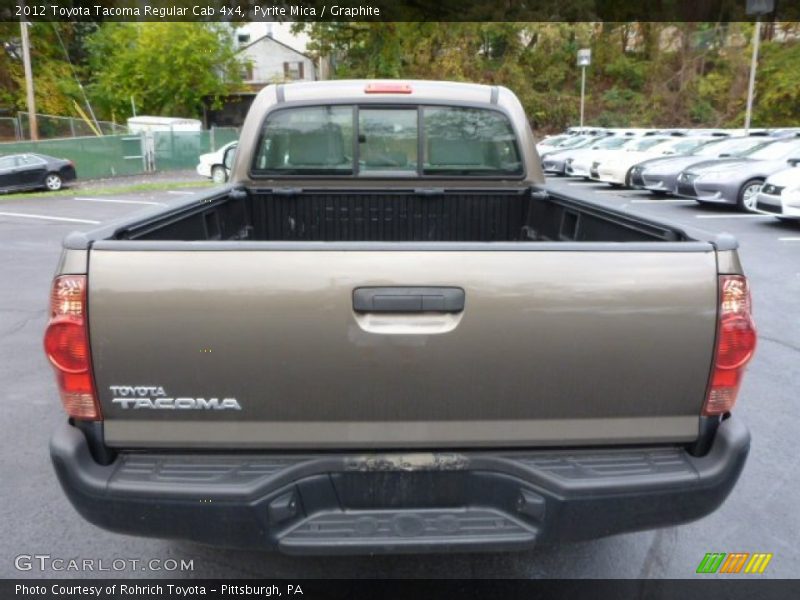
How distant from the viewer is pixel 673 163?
659 inches

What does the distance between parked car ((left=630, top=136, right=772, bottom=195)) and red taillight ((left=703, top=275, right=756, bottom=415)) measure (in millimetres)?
14353

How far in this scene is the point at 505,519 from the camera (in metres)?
2.23

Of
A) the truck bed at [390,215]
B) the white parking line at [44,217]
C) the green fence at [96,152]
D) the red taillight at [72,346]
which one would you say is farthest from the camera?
the green fence at [96,152]

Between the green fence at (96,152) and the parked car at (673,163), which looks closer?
the parked car at (673,163)

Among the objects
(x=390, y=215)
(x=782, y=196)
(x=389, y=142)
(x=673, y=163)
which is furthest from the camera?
(x=673, y=163)

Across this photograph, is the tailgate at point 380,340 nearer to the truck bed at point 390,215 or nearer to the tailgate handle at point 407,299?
the tailgate handle at point 407,299

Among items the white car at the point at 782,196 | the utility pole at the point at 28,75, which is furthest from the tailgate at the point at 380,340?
the utility pole at the point at 28,75

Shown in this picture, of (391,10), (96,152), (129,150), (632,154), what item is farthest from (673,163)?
(391,10)

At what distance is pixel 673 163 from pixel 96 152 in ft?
69.2

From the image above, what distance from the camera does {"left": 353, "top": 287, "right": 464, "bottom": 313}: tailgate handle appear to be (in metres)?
2.10

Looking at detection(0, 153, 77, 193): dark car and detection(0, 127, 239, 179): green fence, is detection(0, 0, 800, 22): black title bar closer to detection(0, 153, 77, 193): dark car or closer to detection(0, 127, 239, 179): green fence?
detection(0, 127, 239, 179): green fence

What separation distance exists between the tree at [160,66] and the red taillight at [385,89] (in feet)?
122

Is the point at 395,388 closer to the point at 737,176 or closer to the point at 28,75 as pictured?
the point at 737,176

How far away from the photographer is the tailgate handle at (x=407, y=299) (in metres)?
2.10
